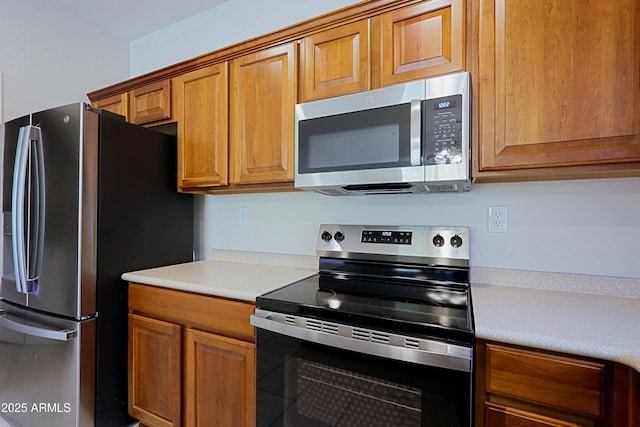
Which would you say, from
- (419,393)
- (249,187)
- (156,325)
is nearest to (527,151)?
(419,393)

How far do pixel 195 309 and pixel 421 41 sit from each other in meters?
1.52

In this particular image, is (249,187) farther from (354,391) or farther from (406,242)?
Answer: (354,391)

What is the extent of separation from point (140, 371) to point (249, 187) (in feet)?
3.62

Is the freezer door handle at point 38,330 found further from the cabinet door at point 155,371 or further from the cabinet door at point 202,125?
the cabinet door at point 202,125

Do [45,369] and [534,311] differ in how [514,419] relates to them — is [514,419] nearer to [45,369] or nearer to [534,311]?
[534,311]

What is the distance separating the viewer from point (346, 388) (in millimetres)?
1049

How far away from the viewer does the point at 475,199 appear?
4.85 feet

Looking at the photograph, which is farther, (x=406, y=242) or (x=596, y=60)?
(x=406, y=242)

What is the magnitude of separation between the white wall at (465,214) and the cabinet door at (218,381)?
28.0 inches

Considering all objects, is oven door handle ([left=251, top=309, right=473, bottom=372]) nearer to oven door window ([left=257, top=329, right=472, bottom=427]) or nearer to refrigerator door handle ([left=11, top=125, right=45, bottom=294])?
oven door window ([left=257, top=329, right=472, bottom=427])

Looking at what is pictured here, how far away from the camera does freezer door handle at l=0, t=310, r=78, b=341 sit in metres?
1.45

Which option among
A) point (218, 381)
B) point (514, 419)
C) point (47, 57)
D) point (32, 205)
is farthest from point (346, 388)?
point (47, 57)

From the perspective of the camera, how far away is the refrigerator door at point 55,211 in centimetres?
147

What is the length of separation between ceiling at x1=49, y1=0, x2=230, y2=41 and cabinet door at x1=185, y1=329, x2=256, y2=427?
2.19 metres
